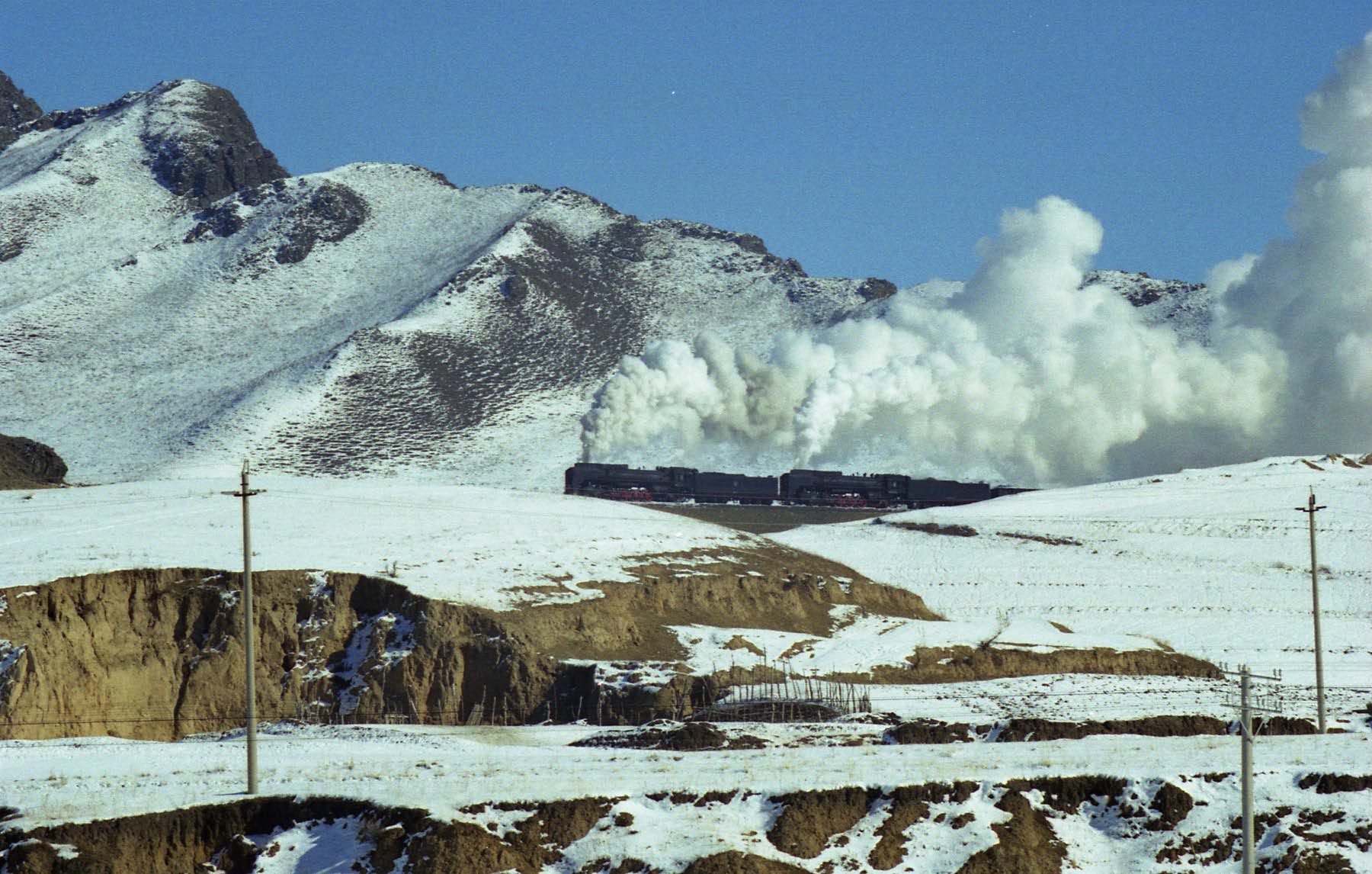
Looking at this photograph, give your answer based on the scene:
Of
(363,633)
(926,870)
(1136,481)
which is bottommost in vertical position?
(926,870)

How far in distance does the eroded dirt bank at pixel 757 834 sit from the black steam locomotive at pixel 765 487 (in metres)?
88.2

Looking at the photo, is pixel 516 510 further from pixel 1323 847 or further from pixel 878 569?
pixel 1323 847

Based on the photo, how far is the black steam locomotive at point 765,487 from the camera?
130250 mm

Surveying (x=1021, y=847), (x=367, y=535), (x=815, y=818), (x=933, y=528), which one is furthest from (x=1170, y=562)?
(x=815, y=818)

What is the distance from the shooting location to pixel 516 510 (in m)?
90.8

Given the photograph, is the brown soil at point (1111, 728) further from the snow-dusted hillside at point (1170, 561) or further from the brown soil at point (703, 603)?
the brown soil at point (703, 603)

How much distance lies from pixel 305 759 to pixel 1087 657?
3658 centimetres

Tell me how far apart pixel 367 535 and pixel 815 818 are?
41239 mm

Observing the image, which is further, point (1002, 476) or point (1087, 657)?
point (1002, 476)

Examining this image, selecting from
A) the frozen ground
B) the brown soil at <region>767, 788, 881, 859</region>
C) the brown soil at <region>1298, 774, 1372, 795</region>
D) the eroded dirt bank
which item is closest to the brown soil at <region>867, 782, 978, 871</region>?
the eroded dirt bank

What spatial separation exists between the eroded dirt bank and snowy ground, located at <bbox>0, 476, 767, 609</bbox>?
2667cm

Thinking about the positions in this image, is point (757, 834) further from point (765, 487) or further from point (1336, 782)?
point (765, 487)

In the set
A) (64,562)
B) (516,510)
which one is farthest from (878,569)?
(64,562)

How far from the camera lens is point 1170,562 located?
99438 mm
